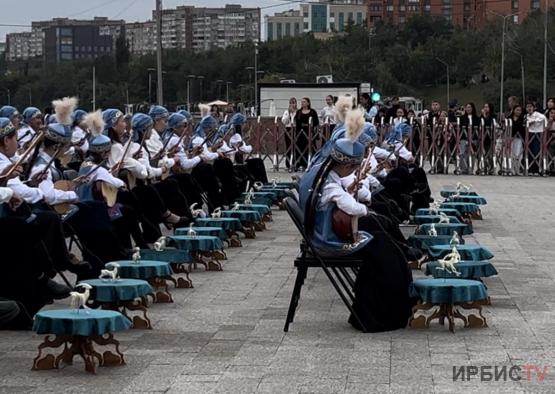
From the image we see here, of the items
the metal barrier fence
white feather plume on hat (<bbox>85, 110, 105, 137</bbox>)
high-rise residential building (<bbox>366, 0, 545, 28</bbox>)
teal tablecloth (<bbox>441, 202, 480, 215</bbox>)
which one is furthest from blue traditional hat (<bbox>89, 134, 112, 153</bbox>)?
high-rise residential building (<bbox>366, 0, 545, 28</bbox>)

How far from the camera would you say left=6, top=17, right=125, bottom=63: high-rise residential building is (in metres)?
88.5

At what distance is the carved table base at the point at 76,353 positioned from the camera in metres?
8.58

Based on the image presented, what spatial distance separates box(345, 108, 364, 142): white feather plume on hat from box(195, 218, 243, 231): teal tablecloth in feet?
18.3

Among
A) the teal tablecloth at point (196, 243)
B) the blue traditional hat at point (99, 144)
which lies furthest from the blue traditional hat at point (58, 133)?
the teal tablecloth at point (196, 243)

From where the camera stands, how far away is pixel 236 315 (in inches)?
437

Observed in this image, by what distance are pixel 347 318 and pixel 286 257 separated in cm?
459

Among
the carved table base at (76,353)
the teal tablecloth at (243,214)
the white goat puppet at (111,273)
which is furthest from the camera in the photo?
the teal tablecloth at (243,214)

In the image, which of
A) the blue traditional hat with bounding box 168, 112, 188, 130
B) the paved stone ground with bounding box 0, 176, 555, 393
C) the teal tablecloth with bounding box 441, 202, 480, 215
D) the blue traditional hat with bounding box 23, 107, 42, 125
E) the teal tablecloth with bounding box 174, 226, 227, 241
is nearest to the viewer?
the paved stone ground with bounding box 0, 176, 555, 393

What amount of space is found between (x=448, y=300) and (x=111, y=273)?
261cm

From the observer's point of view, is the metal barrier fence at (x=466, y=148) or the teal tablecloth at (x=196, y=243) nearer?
the teal tablecloth at (x=196, y=243)

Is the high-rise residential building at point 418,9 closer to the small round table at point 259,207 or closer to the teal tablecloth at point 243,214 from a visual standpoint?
the small round table at point 259,207

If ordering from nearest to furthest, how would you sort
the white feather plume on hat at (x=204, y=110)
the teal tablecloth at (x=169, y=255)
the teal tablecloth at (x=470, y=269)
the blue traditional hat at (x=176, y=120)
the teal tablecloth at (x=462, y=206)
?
the teal tablecloth at (x=470, y=269) → the teal tablecloth at (x=169, y=255) → the blue traditional hat at (x=176, y=120) → the teal tablecloth at (x=462, y=206) → the white feather plume on hat at (x=204, y=110)

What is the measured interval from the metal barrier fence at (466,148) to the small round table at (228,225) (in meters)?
14.6

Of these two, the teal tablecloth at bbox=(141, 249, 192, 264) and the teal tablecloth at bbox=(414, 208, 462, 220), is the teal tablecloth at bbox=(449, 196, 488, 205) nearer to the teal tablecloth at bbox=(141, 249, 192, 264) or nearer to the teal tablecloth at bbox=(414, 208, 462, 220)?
the teal tablecloth at bbox=(414, 208, 462, 220)
